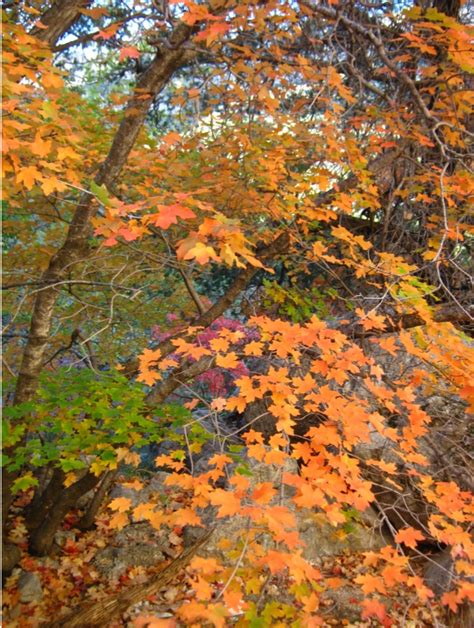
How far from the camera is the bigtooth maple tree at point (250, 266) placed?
234 centimetres

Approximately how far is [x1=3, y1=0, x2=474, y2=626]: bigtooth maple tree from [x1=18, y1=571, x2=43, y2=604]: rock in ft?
0.63

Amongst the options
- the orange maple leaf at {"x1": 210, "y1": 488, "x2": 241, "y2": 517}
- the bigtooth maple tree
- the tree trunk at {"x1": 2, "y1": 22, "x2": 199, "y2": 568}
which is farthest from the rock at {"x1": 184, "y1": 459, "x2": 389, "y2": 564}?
the orange maple leaf at {"x1": 210, "y1": 488, "x2": 241, "y2": 517}

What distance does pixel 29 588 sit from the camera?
378 cm

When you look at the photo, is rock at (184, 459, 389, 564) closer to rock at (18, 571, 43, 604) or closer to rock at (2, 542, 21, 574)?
rock at (18, 571, 43, 604)

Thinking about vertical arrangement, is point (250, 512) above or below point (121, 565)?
above

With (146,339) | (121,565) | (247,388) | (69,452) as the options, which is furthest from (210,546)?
(146,339)

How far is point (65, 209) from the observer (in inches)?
216

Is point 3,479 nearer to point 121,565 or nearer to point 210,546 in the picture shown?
point 121,565

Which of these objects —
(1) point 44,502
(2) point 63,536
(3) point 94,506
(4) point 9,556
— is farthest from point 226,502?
(2) point 63,536

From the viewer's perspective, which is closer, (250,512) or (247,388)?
(250,512)

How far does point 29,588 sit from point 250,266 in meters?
3.56

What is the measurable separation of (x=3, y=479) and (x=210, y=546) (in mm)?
2009

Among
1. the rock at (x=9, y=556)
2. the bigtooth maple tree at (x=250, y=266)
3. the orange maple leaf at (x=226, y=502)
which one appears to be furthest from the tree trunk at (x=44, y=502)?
the orange maple leaf at (x=226, y=502)

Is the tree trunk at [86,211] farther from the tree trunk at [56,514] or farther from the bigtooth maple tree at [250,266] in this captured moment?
the tree trunk at [56,514]
